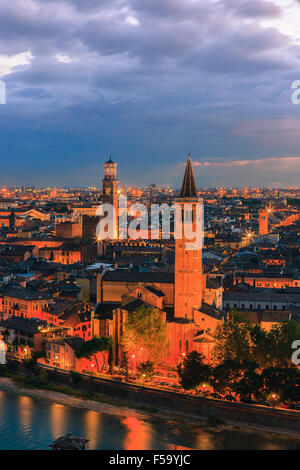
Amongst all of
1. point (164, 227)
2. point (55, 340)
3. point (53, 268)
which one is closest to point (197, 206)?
point (55, 340)

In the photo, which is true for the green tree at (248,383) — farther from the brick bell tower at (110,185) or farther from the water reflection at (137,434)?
the brick bell tower at (110,185)

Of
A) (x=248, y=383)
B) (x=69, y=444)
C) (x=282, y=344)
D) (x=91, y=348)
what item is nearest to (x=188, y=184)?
(x=282, y=344)

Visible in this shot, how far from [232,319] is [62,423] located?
6.30 m

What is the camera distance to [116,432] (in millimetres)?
15766

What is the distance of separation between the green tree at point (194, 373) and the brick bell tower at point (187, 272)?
8.92 feet

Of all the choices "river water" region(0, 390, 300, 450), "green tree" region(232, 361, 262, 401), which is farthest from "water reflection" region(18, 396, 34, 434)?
"green tree" region(232, 361, 262, 401)

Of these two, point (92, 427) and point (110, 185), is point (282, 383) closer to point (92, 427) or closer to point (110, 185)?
point (92, 427)

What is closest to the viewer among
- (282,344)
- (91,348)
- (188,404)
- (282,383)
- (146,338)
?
(282,383)

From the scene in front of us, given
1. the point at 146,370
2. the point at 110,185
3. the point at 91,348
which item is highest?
the point at 110,185

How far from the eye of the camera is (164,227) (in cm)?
5675

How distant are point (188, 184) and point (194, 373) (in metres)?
6.75

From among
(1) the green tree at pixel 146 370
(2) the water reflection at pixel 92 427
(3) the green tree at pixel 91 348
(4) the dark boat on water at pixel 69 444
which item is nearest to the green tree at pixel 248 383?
(1) the green tree at pixel 146 370

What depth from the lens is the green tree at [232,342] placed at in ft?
55.9

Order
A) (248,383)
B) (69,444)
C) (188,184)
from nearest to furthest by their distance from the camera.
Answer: (69,444)
(248,383)
(188,184)
